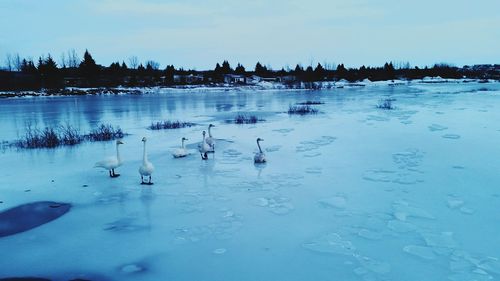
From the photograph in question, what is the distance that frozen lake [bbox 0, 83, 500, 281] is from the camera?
4738 mm

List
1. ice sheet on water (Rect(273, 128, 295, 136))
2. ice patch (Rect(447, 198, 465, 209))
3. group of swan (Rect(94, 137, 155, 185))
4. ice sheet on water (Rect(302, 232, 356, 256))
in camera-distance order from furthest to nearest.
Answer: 1. ice sheet on water (Rect(273, 128, 295, 136))
2. group of swan (Rect(94, 137, 155, 185))
3. ice patch (Rect(447, 198, 465, 209))
4. ice sheet on water (Rect(302, 232, 356, 256))

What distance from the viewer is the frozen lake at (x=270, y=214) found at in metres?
4.74

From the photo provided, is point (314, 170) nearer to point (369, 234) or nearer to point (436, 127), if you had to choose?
point (369, 234)

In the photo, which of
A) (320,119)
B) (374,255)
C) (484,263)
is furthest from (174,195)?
Result: (320,119)

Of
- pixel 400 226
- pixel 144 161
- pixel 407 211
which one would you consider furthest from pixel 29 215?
pixel 407 211

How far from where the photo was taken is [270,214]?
6445 millimetres

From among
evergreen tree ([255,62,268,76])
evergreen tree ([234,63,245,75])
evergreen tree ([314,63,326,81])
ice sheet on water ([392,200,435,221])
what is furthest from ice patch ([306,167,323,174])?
evergreen tree ([234,63,245,75])

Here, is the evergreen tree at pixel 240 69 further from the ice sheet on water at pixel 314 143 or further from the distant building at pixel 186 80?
the ice sheet on water at pixel 314 143

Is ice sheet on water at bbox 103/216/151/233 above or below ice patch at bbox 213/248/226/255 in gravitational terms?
above

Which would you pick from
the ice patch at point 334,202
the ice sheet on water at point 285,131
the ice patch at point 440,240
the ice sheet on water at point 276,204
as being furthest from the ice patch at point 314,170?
the ice sheet on water at point 285,131

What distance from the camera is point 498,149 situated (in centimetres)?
1118

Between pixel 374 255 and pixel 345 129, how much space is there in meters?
11.8

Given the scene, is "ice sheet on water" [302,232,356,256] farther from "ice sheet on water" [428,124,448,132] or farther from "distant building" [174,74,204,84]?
"distant building" [174,74,204,84]

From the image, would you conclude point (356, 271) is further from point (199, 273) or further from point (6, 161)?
point (6, 161)
